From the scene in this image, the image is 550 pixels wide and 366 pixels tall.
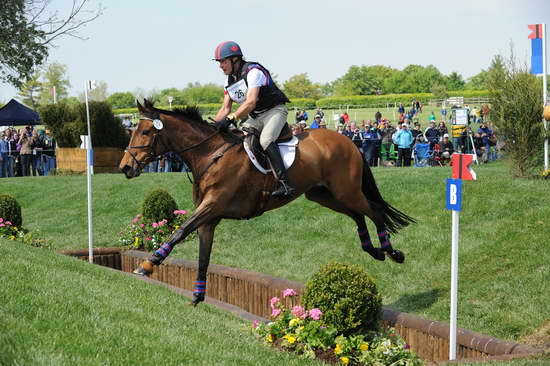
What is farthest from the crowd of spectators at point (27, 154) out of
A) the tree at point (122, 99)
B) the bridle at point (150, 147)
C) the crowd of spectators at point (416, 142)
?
the tree at point (122, 99)

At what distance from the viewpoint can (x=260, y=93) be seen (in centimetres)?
845

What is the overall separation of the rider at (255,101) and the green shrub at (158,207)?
19.5 ft

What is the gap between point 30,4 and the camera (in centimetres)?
2564

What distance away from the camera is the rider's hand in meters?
8.16

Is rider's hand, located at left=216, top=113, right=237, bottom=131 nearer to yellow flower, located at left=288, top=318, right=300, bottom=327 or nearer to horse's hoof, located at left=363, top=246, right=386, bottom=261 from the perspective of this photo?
yellow flower, located at left=288, top=318, right=300, bottom=327

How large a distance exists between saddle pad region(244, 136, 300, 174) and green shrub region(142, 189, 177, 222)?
20.7ft

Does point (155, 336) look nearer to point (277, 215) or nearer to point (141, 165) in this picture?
point (141, 165)

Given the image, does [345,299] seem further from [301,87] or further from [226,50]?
[301,87]

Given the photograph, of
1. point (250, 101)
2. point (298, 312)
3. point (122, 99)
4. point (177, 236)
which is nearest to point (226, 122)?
point (250, 101)

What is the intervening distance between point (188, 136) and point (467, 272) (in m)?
4.21

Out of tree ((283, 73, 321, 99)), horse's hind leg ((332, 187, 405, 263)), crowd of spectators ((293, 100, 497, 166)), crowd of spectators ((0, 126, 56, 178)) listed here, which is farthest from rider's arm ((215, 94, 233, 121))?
tree ((283, 73, 321, 99))

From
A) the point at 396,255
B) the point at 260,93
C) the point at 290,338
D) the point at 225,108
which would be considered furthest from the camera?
the point at 396,255

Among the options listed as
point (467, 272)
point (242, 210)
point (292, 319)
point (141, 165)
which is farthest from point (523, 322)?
point (141, 165)

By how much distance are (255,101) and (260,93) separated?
0.45 metres
